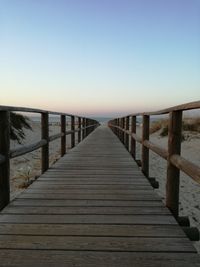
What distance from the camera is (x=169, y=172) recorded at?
12.9 ft

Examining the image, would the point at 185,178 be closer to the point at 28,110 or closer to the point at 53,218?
the point at 28,110

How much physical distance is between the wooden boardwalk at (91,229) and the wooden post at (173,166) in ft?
0.37

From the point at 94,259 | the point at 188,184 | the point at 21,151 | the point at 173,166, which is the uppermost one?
the point at 21,151

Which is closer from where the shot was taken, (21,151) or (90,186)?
(21,151)

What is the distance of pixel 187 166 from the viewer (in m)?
3.15

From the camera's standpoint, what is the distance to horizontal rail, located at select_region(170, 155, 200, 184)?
9.29 ft

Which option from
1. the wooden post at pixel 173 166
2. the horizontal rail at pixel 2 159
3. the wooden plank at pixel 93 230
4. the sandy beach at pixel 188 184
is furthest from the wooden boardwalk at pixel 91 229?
the sandy beach at pixel 188 184

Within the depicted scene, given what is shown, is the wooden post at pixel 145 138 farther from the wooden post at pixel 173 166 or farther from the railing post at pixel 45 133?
the wooden post at pixel 173 166

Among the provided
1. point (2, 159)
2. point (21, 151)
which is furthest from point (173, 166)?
point (21, 151)

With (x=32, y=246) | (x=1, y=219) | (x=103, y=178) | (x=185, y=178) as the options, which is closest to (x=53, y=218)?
(x=1, y=219)

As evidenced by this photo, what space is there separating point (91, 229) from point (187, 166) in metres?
1.03

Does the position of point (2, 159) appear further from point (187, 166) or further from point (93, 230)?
point (187, 166)

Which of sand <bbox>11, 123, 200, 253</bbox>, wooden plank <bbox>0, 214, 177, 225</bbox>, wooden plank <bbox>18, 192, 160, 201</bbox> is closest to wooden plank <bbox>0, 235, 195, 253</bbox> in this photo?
wooden plank <bbox>0, 214, 177, 225</bbox>

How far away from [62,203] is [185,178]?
25.2 ft
